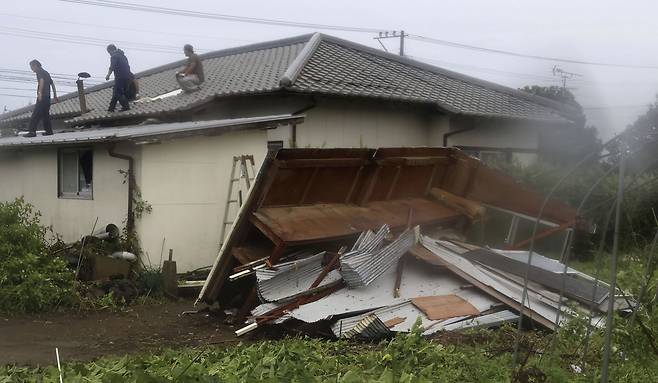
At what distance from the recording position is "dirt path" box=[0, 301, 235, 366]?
6.93 meters

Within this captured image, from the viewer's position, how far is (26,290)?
28.7 ft

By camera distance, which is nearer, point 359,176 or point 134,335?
point 134,335

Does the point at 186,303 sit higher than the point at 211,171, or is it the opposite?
the point at 211,171

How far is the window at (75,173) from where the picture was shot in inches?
460

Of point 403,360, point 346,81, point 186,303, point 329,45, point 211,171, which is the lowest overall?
point 186,303

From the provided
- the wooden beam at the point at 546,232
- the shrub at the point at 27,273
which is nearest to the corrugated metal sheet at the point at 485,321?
the wooden beam at the point at 546,232

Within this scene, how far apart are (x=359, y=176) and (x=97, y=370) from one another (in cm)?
522

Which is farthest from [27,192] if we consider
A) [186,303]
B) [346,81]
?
[346,81]

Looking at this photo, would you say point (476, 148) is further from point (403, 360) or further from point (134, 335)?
point (403, 360)

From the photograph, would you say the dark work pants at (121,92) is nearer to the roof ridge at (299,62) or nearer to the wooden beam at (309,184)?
the roof ridge at (299,62)

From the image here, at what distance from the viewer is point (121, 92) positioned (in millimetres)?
15820

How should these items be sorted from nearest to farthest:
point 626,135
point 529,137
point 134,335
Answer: point 626,135, point 134,335, point 529,137

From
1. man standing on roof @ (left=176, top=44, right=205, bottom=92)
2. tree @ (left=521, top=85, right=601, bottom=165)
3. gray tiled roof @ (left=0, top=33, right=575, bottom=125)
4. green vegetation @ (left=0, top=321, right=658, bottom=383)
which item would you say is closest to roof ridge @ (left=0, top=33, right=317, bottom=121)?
gray tiled roof @ (left=0, top=33, right=575, bottom=125)

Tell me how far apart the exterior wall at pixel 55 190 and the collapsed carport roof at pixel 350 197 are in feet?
11.4
